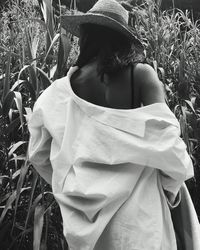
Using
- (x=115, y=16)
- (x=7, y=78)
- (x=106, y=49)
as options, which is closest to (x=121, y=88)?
(x=106, y=49)

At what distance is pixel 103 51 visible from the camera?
175 cm

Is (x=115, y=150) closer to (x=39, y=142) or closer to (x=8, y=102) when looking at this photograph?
(x=39, y=142)

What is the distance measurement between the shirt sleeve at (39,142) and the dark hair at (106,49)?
262 millimetres

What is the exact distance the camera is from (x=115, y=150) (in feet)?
5.28

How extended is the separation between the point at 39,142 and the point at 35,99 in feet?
2.21

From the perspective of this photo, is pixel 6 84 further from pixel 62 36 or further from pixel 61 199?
pixel 61 199

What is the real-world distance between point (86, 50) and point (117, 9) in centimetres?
20

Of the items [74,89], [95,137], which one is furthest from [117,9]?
[95,137]

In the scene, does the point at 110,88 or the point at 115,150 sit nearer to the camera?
the point at 115,150

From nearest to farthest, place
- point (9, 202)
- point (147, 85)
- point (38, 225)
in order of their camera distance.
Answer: point (147, 85), point (38, 225), point (9, 202)

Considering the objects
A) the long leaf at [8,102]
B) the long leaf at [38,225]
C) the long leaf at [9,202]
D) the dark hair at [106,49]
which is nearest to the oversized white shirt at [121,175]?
the dark hair at [106,49]

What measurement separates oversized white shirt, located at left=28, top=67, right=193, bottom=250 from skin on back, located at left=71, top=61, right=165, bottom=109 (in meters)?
0.07

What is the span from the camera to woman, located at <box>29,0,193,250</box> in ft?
5.23

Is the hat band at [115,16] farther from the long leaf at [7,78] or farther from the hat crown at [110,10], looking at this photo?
the long leaf at [7,78]
